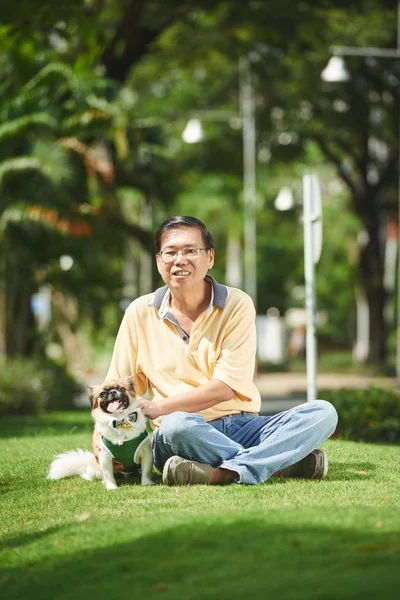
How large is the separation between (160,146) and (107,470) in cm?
1817

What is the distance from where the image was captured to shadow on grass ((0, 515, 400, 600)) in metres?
4.59

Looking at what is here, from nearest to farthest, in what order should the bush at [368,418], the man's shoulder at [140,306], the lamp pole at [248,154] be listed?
the man's shoulder at [140,306] < the bush at [368,418] < the lamp pole at [248,154]

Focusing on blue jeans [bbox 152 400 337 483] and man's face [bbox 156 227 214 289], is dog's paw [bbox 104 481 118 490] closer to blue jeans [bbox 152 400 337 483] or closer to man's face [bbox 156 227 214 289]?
blue jeans [bbox 152 400 337 483]

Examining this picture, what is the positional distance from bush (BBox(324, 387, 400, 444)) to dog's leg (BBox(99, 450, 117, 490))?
518cm

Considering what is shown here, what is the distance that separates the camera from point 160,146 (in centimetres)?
2491

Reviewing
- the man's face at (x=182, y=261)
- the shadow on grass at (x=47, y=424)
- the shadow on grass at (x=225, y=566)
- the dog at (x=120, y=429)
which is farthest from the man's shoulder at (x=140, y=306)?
the shadow on grass at (x=47, y=424)

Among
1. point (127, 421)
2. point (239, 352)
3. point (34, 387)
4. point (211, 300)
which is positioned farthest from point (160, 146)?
point (127, 421)

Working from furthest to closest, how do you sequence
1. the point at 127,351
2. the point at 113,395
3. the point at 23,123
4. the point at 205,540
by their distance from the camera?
the point at 23,123
the point at 127,351
the point at 113,395
the point at 205,540

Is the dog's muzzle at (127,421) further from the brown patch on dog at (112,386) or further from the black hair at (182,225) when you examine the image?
the black hair at (182,225)

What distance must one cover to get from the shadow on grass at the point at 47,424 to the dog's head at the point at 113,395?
222 inches

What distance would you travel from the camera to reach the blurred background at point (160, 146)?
66.0 ft

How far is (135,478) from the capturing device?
7.68 m

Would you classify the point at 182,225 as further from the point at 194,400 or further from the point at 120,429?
the point at 120,429

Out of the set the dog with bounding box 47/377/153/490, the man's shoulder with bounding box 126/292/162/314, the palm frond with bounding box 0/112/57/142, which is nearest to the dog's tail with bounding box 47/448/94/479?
the dog with bounding box 47/377/153/490
